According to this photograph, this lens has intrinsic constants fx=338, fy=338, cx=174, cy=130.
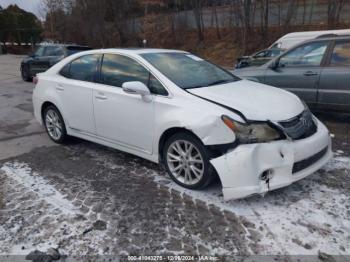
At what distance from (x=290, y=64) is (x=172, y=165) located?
3672mm

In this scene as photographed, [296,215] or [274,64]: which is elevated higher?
[274,64]

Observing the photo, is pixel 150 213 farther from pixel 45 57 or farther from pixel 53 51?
pixel 45 57

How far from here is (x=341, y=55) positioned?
5723 millimetres

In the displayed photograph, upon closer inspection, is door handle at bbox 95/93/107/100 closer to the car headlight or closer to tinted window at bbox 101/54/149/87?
tinted window at bbox 101/54/149/87

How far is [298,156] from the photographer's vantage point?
335 centimetres

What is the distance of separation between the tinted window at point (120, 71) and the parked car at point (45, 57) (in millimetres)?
8199

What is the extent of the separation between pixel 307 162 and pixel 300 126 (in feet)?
1.25

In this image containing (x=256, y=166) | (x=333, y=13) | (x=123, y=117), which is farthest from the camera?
(x=333, y=13)

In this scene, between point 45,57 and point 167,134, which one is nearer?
point 167,134

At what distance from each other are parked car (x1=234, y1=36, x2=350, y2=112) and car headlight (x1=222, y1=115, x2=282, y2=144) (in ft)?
9.85

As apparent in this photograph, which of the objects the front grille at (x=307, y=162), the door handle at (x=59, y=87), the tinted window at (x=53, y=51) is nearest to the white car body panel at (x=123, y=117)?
the door handle at (x=59, y=87)

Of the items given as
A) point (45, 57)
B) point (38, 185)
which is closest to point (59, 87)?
point (38, 185)

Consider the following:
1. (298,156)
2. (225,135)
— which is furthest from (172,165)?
(298,156)

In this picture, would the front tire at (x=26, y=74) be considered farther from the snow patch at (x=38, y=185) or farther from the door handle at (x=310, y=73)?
the door handle at (x=310, y=73)
